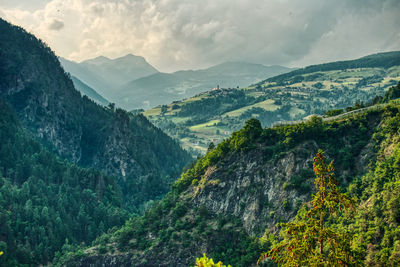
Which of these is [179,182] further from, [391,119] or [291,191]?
[391,119]

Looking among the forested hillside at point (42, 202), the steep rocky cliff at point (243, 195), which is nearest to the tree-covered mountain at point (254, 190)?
the steep rocky cliff at point (243, 195)

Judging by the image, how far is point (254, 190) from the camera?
11231cm

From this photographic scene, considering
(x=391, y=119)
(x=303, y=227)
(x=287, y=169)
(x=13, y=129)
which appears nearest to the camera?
(x=303, y=227)

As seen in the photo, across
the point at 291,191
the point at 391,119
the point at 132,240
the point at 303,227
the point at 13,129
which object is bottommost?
the point at 132,240

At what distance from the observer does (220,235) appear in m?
111

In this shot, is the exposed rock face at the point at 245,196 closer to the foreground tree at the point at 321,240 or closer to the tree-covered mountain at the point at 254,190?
the tree-covered mountain at the point at 254,190

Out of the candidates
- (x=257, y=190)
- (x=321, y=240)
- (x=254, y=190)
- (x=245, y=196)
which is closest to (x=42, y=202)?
(x=245, y=196)

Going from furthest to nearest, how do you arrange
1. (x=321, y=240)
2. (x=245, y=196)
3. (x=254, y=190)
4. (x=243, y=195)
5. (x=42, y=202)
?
(x=42, y=202), (x=243, y=195), (x=245, y=196), (x=254, y=190), (x=321, y=240)

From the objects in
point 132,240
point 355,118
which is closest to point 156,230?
point 132,240

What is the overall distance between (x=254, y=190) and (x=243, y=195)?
418cm

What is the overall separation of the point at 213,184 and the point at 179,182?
62.4 ft

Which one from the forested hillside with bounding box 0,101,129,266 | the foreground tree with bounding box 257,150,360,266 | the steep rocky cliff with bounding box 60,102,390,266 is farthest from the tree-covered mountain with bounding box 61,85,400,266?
the foreground tree with bounding box 257,150,360,266

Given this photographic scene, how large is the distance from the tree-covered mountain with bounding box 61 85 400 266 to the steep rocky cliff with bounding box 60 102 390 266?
269 millimetres

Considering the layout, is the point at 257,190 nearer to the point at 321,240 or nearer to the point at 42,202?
the point at 321,240
